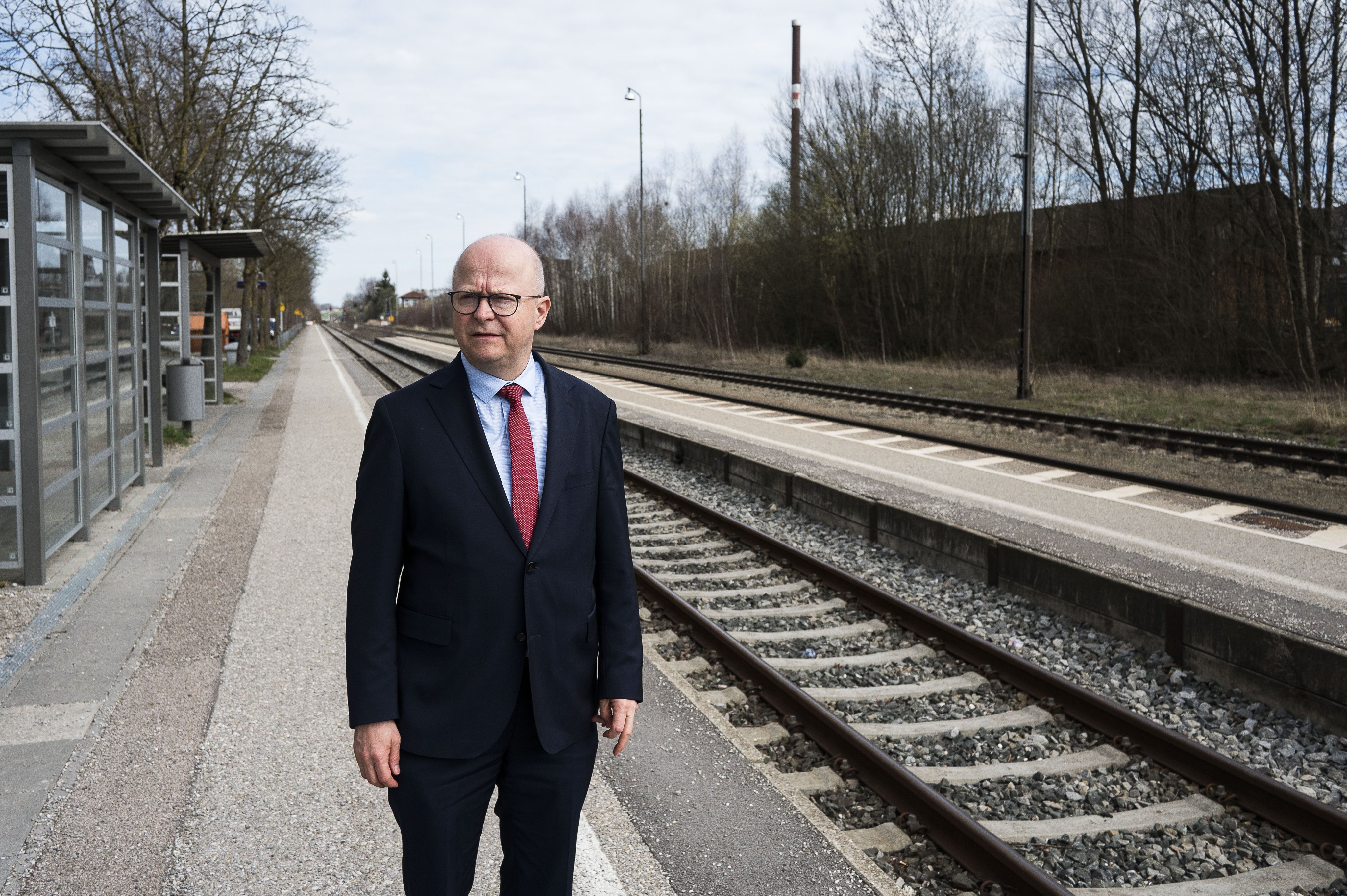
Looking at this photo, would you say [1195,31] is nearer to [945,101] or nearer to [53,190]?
[945,101]

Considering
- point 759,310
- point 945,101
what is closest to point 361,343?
point 759,310

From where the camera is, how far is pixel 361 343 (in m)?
72.4

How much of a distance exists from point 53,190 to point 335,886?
6956 millimetres

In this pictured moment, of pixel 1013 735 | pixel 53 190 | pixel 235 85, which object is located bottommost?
pixel 1013 735

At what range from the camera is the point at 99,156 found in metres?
8.41

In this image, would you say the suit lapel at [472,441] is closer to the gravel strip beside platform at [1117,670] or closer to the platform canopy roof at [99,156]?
the gravel strip beside platform at [1117,670]

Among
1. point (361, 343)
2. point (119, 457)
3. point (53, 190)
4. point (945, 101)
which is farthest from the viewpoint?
point (361, 343)

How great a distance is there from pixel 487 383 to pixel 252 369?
3902 cm

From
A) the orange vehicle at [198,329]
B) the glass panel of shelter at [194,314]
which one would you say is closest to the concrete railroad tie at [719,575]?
the glass panel of shelter at [194,314]

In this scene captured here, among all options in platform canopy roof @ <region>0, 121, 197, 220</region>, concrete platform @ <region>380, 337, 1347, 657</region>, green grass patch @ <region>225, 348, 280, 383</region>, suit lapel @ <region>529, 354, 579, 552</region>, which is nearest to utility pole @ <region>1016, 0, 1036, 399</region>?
concrete platform @ <region>380, 337, 1347, 657</region>

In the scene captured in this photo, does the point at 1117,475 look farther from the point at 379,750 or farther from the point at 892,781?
the point at 379,750

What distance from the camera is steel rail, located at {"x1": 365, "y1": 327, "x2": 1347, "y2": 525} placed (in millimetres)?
10297

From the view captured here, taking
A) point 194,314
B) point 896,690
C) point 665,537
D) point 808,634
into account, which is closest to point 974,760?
point 896,690

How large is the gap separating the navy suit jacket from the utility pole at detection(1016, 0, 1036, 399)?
19.7 meters
